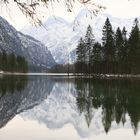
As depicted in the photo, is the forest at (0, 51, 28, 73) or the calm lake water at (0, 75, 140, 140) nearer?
the calm lake water at (0, 75, 140, 140)

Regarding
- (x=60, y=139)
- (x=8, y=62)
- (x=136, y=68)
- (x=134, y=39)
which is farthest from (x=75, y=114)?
(x=8, y=62)

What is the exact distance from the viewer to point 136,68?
296 ft

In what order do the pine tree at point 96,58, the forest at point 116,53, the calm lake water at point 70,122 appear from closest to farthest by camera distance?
the calm lake water at point 70,122
the forest at point 116,53
the pine tree at point 96,58

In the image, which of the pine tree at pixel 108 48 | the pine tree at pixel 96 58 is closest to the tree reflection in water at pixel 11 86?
the pine tree at pixel 108 48

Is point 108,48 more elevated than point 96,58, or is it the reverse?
point 108,48

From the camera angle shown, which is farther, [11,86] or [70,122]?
[11,86]

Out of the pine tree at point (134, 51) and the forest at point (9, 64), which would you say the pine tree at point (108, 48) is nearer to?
the pine tree at point (134, 51)

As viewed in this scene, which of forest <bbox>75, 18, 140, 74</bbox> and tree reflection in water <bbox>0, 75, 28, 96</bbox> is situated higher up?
forest <bbox>75, 18, 140, 74</bbox>

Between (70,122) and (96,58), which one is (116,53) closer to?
(96,58)

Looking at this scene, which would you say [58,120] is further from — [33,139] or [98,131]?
[33,139]

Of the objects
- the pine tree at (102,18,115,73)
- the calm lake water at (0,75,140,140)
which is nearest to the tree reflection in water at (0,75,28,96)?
the calm lake water at (0,75,140,140)

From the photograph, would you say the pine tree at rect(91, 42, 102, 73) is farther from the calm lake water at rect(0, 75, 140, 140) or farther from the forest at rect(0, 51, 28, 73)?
the calm lake water at rect(0, 75, 140, 140)

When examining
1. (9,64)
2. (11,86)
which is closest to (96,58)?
(11,86)

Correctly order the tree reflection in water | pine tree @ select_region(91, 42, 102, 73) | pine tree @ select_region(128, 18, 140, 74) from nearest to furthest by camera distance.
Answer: the tree reflection in water
pine tree @ select_region(128, 18, 140, 74)
pine tree @ select_region(91, 42, 102, 73)
